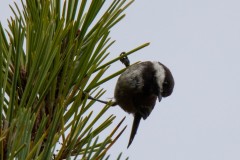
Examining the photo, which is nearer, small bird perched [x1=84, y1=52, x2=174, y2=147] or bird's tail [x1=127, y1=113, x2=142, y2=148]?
bird's tail [x1=127, y1=113, x2=142, y2=148]

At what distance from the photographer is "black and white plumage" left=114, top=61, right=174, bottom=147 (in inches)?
110

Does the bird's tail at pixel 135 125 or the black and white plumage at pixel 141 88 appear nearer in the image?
the bird's tail at pixel 135 125

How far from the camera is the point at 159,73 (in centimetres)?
290

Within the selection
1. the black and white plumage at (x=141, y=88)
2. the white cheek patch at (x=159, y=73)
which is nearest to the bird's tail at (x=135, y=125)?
the black and white plumage at (x=141, y=88)

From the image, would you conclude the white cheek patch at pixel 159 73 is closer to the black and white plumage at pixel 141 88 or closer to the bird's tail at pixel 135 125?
the black and white plumage at pixel 141 88

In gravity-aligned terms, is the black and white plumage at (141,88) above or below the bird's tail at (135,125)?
above

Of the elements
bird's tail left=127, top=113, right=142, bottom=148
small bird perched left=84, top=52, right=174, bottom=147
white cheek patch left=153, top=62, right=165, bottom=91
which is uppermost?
white cheek patch left=153, top=62, right=165, bottom=91

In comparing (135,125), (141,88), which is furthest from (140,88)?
(135,125)

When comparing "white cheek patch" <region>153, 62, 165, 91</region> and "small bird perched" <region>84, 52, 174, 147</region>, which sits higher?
"white cheek patch" <region>153, 62, 165, 91</region>

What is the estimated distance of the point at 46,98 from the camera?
4.03 feet

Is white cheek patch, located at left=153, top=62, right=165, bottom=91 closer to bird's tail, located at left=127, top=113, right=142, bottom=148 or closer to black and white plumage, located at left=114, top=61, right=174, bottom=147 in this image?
black and white plumage, located at left=114, top=61, right=174, bottom=147

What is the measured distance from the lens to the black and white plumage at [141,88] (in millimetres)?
2795

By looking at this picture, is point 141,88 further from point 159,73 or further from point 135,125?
point 135,125

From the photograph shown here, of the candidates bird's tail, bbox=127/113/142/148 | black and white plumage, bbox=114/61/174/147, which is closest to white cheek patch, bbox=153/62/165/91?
black and white plumage, bbox=114/61/174/147
